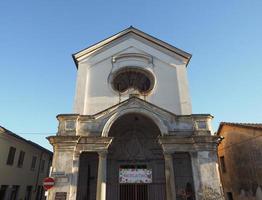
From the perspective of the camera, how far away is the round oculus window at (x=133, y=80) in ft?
48.2

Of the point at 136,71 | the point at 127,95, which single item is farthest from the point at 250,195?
the point at 136,71

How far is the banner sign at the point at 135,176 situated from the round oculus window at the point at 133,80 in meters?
5.17

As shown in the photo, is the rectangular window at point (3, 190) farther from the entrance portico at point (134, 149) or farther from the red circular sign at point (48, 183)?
the red circular sign at point (48, 183)

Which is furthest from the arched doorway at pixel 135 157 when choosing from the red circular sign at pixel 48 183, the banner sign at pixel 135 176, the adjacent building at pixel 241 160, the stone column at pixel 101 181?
the adjacent building at pixel 241 160

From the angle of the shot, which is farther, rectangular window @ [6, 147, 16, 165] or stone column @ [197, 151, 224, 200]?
rectangular window @ [6, 147, 16, 165]

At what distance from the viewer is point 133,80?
1521 centimetres

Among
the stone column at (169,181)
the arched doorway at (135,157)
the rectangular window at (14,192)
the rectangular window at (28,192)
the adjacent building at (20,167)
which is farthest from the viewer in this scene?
the rectangular window at (28,192)

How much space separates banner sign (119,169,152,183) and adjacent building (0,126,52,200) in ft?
28.6

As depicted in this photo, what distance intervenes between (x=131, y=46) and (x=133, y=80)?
2.58 meters

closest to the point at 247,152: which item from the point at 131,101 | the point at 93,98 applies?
the point at 131,101

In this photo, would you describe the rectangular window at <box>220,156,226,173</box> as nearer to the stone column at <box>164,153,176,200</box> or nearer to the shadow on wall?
the shadow on wall

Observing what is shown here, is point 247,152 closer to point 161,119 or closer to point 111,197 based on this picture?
point 161,119

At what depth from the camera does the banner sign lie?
11500 mm

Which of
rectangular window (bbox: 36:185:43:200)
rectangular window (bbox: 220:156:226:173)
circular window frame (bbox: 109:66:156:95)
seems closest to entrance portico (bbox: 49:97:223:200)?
circular window frame (bbox: 109:66:156:95)
